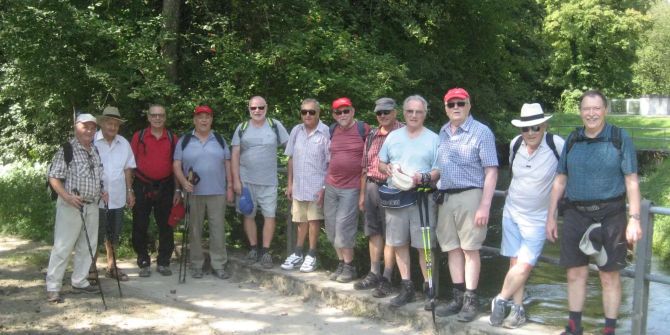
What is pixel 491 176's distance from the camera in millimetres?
5105

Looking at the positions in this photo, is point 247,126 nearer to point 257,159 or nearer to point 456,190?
point 257,159

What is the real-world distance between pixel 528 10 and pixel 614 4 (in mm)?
36681

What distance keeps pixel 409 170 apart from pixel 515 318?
1.36m

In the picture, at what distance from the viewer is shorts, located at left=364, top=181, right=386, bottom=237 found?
19.7 feet

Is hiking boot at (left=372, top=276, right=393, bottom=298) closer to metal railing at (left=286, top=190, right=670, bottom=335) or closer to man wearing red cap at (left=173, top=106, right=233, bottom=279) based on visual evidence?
metal railing at (left=286, top=190, right=670, bottom=335)

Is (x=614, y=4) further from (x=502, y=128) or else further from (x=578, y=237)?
(x=578, y=237)

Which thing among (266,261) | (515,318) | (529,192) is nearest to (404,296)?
(515,318)

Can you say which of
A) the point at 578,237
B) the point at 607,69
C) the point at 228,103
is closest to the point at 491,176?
the point at 578,237

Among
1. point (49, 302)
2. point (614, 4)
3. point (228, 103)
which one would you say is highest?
point (614, 4)

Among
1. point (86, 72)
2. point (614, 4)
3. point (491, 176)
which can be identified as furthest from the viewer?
point (614, 4)

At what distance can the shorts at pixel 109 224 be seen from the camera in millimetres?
6802

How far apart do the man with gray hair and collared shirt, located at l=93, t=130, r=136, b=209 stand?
2.73 meters

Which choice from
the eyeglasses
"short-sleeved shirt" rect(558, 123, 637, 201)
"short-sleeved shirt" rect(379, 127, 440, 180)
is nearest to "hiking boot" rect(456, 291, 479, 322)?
"short-sleeved shirt" rect(379, 127, 440, 180)

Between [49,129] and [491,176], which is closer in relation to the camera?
[491,176]
